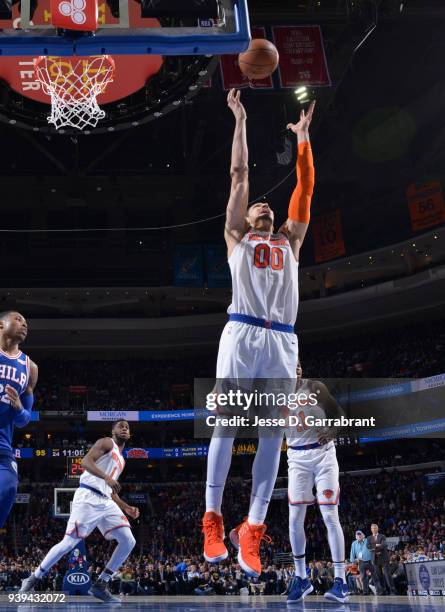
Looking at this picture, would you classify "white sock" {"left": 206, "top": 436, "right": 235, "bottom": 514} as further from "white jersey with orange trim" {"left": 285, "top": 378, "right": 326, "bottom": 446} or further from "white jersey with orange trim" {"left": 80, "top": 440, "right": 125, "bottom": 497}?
"white jersey with orange trim" {"left": 80, "top": 440, "right": 125, "bottom": 497}

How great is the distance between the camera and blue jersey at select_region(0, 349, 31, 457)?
7.35 meters

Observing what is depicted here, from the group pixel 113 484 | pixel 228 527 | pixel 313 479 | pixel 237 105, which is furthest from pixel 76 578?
pixel 228 527

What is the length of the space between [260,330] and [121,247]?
3302 cm

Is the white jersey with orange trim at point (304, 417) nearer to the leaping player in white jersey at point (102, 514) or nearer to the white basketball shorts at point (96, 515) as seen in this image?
the leaping player in white jersey at point (102, 514)

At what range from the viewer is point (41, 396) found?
38531 millimetres

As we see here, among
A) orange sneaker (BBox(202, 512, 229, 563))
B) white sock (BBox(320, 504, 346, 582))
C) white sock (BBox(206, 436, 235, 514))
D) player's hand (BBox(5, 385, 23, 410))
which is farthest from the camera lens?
white sock (BBox(320, 504, 346, 582))

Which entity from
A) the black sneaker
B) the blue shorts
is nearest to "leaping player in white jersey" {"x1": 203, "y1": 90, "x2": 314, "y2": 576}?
the blue shorts

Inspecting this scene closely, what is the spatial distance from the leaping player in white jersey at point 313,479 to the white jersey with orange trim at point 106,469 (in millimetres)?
2783

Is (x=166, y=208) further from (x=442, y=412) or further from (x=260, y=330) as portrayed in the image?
(x=260, y=330)

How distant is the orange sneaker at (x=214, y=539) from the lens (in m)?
6.12

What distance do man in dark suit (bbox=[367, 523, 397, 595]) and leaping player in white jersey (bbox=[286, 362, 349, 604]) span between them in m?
7.45

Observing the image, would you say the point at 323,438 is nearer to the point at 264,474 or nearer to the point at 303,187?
the point at 264,474

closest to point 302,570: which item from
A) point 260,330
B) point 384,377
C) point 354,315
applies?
point 260,330

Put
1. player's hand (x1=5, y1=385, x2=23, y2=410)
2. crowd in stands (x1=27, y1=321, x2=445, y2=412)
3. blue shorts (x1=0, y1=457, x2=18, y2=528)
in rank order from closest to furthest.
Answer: blue shorts (x1=0, y1=457, x2=18, y2=528), player's hand (x1=5, y1=385, x2=23, y2=410), crowd in stands (x1=27, y1=321, x2=445, y2=412)
